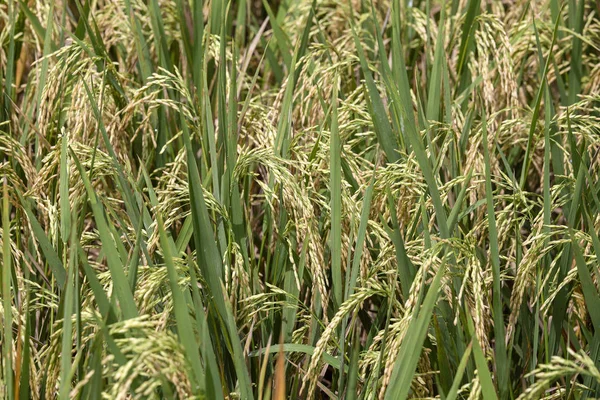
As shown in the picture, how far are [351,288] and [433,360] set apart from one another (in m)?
0.20

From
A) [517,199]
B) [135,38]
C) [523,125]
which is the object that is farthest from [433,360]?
[135,38]

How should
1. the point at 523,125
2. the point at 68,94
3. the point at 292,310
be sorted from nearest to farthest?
the point at 292,310 < the point at 523,125 < the point at 68,94

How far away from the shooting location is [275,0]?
107 inches

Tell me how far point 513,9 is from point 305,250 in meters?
1.25

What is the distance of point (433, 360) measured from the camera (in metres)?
1.47

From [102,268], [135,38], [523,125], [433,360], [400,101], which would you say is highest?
[135,38]

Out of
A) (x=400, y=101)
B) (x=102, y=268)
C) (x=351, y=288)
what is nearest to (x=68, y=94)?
(x=102, y=268)

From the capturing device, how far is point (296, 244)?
1.67m

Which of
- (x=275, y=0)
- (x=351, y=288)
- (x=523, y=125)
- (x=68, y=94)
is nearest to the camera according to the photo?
(x=351, y=288)

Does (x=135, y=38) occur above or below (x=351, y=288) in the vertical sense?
above

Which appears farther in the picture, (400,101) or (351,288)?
(400,101)

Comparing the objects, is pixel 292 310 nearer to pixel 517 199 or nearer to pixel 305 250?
pixel 305 250

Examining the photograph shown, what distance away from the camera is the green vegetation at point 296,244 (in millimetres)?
1236

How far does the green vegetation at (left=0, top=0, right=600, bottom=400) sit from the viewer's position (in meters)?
1.24
